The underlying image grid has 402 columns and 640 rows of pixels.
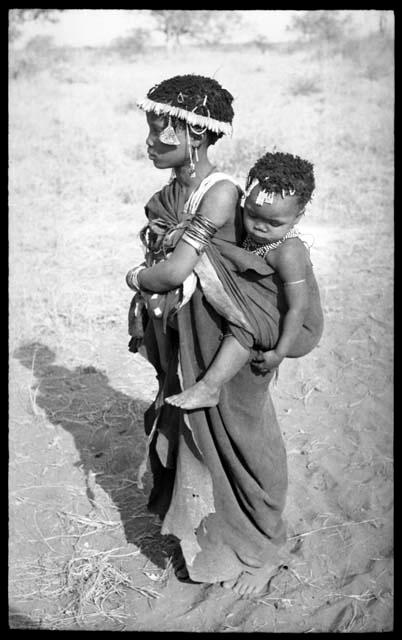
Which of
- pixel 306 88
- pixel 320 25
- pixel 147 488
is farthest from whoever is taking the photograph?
pixel 320 25

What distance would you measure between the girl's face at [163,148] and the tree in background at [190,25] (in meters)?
15.4

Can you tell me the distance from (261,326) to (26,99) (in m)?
10.9

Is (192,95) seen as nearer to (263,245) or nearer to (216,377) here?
(263,245)

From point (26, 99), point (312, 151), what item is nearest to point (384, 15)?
point (312, 151)

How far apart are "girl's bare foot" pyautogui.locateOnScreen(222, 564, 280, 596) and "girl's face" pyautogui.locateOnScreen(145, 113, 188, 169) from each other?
1657 millimetres

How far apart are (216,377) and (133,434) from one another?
1752 mm

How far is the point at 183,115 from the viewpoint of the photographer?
2.07 m

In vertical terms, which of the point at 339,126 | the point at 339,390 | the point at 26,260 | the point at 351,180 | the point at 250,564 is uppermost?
the point at 339,126

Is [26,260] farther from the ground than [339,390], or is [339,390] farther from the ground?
[26,260]

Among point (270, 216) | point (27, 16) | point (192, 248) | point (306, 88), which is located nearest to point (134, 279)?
point (192, 248)

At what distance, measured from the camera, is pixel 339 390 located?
410 centimetres

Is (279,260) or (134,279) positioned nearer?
(279,260)
